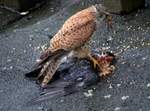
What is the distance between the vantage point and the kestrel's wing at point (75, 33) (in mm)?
5418

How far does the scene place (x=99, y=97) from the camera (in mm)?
5312

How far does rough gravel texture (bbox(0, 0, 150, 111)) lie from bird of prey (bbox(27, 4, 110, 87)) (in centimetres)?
34

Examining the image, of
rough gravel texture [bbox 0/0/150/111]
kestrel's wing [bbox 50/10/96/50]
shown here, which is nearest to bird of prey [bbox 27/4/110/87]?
kestrel's wing [bbox 50/10/96/50]

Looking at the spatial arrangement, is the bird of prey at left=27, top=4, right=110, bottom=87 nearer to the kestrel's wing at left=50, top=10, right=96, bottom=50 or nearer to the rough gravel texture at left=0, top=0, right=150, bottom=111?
the kestrel's wing at left=50, top=10, right=96, bottom=50

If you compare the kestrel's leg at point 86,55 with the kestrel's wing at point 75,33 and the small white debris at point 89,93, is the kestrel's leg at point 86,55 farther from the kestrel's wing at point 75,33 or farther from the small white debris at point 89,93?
the small white debris at point 89,93

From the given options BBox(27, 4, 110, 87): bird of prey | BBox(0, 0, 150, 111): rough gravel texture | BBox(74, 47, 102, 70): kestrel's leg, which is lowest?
BBox(0, 0, 150, 111): rough gravel texture

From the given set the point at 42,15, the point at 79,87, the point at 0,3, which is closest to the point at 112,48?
the point at 79,87

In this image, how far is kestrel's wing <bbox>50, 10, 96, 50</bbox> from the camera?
5.42 m

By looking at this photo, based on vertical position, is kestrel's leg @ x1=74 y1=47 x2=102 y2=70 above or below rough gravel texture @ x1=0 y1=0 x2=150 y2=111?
above

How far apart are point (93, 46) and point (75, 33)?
0.94m

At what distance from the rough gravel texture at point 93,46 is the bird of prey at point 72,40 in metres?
0.34

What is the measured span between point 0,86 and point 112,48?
1.32 metres

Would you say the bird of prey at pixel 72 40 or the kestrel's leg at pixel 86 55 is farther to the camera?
the kestrel's leg at pixel 86 55

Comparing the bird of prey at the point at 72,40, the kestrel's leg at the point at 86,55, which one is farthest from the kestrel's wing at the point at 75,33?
the kestrel's leg at the point at 86,55
